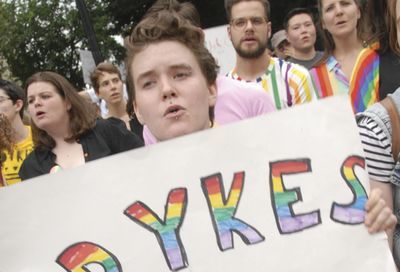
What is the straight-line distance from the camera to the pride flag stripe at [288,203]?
4.85ft

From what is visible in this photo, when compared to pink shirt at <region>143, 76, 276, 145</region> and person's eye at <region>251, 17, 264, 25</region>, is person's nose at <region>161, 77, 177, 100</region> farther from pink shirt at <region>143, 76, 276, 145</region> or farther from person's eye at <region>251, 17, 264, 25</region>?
person's eye at <region>251, 17, 264, 25</region>

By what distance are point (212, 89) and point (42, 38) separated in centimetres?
2990

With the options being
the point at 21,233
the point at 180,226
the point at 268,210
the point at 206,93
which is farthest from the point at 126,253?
the point at 206,93

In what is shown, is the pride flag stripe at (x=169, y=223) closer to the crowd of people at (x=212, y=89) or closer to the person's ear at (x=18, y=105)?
the crowd of people at (x=212, y=89)

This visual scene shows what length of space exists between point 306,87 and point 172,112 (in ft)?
4.85

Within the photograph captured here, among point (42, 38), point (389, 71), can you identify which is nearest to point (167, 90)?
point (389, 71)

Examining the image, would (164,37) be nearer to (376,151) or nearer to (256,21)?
(376,151)

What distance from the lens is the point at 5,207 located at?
148 cm

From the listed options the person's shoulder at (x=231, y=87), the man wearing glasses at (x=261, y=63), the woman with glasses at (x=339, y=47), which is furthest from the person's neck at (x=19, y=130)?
the woman with glasses at (x=339, y=47)

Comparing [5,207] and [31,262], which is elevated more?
[5,207]

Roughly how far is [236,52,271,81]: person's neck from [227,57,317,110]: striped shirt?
0.21 ft

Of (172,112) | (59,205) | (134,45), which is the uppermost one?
(134,45)

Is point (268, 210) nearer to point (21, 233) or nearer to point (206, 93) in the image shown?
point (206, 93)

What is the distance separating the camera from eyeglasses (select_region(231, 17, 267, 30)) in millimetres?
3264
